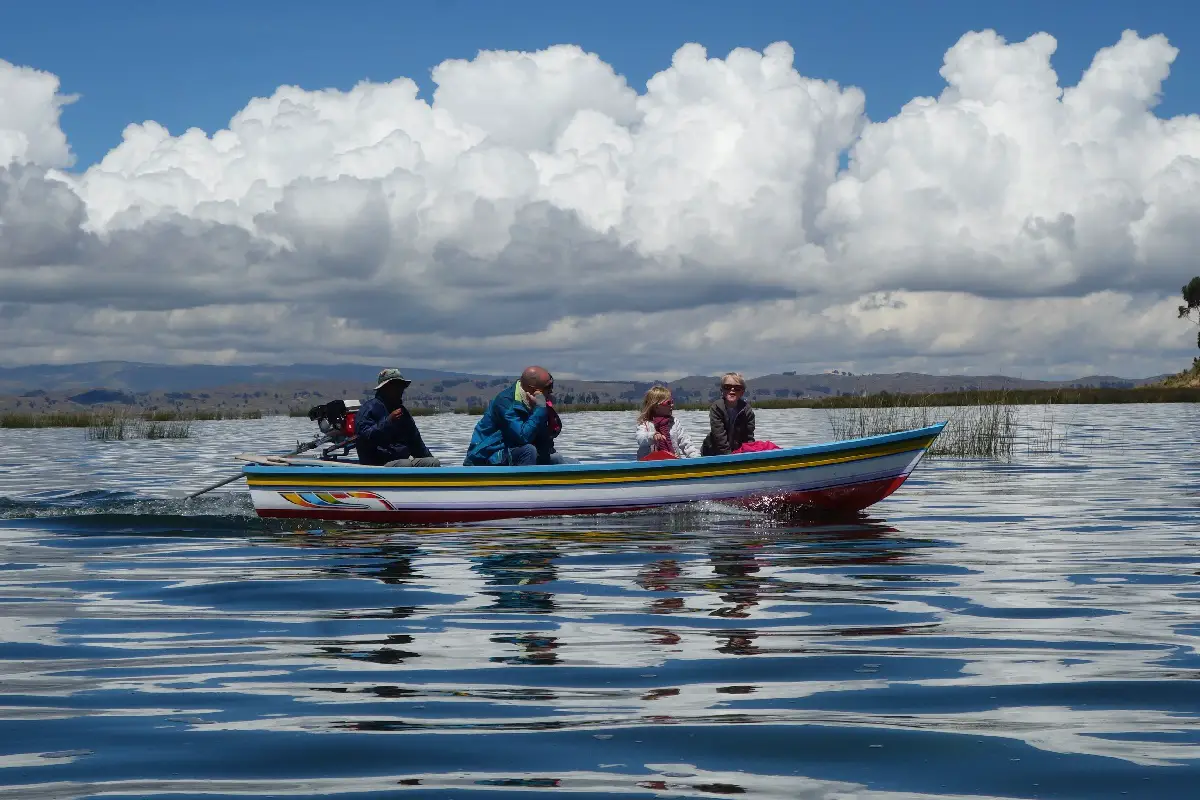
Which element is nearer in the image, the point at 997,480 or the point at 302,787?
the point at 302,787

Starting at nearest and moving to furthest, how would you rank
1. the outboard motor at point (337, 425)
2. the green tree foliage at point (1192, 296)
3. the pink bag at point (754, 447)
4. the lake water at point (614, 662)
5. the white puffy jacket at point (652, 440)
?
1. the lake water at point (614, 662)
2. the pink bag at point (754, 447)
3. the white puffy jacket at point (652, 440)
4. the outboard motor at point (337, 425)
5. the green tree foliage at point (1192, 296)

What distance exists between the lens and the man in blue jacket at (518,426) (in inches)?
637

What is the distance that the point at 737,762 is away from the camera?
16.9 ft

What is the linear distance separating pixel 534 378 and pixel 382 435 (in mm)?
2372

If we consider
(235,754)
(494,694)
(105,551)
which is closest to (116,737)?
(235,754)

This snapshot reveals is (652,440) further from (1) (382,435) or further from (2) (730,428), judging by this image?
(1) (382,435)

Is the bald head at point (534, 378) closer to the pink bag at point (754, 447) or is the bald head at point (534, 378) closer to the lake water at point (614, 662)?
the lake water at point (614, 662)

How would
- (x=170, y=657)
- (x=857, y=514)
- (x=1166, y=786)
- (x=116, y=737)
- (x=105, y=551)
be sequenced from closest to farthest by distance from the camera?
(x=1166, y=786), (x=116, y=737), (x=170, y=657), (x=105, y=551), (x=857, y=514)

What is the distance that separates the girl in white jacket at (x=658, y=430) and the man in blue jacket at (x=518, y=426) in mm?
1185

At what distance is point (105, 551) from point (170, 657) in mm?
7234

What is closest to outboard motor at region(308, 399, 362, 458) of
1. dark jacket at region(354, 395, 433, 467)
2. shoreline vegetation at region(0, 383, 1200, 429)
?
dark jacket at region(354, 395, 433, 467)

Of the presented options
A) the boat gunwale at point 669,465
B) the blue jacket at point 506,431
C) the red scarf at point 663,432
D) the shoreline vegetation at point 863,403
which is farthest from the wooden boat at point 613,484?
the shoreline vegetation at point 863,403

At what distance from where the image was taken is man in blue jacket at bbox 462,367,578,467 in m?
16.2

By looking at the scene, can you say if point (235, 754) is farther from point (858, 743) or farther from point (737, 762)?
point (858, 743)
